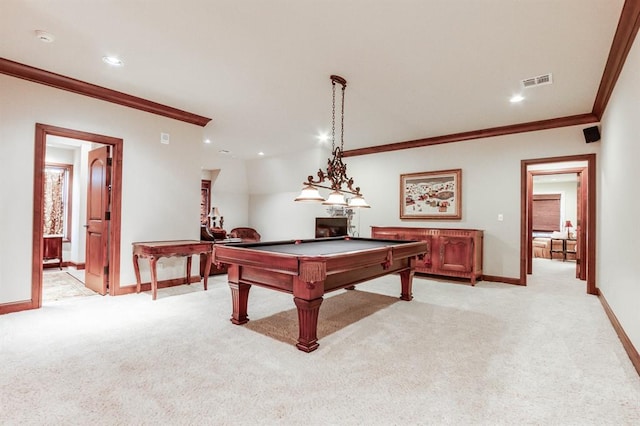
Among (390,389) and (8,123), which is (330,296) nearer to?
(390,389)

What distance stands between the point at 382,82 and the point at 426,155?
2908 mm

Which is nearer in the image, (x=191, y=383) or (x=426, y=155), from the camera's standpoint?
(x=191, y=383)

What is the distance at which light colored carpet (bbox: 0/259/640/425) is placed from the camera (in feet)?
5.72

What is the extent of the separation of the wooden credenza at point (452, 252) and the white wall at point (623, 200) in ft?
5.17

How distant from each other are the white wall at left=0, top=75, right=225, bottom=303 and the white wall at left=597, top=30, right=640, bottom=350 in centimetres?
510

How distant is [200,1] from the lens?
2344 mm

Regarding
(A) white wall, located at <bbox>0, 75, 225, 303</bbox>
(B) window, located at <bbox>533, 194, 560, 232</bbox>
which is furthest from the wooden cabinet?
(B) window, located at <bbox>533, 194, 560, 232</bbox>

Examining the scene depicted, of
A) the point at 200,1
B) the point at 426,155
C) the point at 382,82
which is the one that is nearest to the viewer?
the point at 200,1

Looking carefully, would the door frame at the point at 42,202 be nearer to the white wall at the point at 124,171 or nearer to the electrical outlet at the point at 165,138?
the white wall at the point at 124,171

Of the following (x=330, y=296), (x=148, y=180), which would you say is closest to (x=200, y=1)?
(x=148, y=180)

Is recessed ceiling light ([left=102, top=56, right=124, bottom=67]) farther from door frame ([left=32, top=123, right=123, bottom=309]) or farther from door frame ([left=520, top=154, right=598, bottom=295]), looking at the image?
door frame ([left=520, top=154, right=598, bottom=295])

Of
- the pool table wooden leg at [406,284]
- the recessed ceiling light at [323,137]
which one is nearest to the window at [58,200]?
the recessed ceiling light at [323,137]

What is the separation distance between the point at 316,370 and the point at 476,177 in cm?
478

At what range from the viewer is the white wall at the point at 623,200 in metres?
2.48
